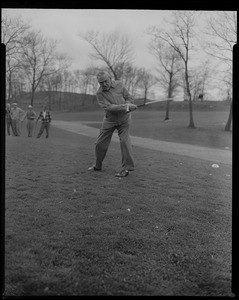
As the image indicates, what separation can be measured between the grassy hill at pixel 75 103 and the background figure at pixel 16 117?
0.16 feet

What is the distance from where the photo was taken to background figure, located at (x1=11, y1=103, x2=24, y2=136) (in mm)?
2658

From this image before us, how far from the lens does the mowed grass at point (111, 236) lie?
2055 millimetres

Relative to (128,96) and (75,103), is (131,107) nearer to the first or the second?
(128,96)

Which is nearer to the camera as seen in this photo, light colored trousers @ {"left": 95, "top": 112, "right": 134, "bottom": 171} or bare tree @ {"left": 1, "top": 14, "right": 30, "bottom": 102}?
bare tree @ {"left": 1, "top": 14, "right": 30, "bottom": 102}

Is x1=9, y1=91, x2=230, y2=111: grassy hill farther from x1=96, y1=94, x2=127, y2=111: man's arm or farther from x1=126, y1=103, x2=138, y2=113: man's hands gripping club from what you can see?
x1=96, y1=94, x2=127, y2=111: man's arm

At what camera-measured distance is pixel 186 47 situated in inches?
101

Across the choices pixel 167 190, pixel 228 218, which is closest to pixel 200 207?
pixel 228 218

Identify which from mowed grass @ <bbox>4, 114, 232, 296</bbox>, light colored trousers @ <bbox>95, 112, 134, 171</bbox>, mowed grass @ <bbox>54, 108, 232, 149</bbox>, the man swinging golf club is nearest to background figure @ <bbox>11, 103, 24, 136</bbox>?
mowed grass @ <bbox>4, 114, 232, 296</bbox>

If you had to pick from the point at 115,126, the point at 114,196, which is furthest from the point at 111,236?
the point at 115,126

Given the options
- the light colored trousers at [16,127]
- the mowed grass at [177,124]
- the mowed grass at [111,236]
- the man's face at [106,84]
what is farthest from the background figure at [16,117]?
the man's face at [106,84]

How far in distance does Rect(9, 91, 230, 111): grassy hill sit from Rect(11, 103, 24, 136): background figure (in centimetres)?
5

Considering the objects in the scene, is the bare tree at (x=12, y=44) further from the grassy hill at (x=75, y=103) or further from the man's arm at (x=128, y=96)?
the man's arm at (x=128, y=96)

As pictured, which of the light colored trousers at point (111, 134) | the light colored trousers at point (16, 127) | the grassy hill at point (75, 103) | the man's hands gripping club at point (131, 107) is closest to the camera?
the grassy hill at point (75, 103)
